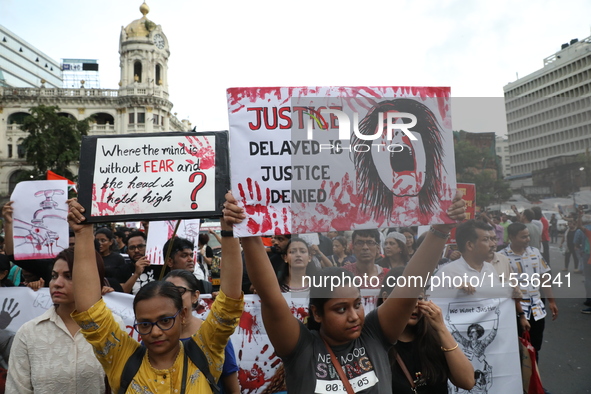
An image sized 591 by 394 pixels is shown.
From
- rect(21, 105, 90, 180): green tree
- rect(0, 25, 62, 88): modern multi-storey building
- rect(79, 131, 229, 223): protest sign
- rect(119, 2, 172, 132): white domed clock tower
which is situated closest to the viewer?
rect(79, 131, 229, 223): protest sign

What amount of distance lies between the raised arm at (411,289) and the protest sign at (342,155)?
16 cm

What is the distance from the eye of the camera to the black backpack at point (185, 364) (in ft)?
6.91

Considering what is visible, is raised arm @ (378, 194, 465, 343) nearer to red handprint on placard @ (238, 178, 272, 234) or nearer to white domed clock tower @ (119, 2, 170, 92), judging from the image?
red handprint on placard @ (238, 178, 272, 234)

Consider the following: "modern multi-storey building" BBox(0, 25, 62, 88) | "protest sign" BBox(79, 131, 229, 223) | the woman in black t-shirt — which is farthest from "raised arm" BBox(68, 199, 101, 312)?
"modern multi-storey building" BBox(0, 25, 62, 88)

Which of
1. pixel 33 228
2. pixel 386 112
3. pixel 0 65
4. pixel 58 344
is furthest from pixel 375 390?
pixel 0 65

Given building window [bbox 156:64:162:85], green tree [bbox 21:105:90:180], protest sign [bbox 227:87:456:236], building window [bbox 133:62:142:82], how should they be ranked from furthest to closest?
building window [bbox 156:64:162:85] → building window [bbox 133:62:142:82] → green tree [bbox 21:105:90:180] → protest sign [bbox 227:87:456:236]

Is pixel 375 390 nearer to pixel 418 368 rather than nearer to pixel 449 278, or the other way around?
pixel 418 368

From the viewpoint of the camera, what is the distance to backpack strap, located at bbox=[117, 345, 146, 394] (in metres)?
2.10

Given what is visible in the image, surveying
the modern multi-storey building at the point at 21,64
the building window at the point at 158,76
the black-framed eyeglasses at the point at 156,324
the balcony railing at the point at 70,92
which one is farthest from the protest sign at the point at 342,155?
the modern multi-storey building at the point at 21,64

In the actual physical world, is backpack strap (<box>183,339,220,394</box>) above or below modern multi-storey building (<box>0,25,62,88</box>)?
below

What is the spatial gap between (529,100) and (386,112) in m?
1.12

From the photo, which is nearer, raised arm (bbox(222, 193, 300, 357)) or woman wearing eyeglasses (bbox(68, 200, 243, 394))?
raised arm (bbox(222, 193, 300, 357))

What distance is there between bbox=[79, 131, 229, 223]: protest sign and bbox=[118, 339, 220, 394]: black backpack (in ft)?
2.10

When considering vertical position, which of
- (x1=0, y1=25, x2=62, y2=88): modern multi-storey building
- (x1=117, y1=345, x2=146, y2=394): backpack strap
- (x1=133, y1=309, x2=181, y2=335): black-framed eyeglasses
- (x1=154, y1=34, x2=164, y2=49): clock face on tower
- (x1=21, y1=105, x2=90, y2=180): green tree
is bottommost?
(x1=117, y1=345, x2=146, y2=394): backpack strap
